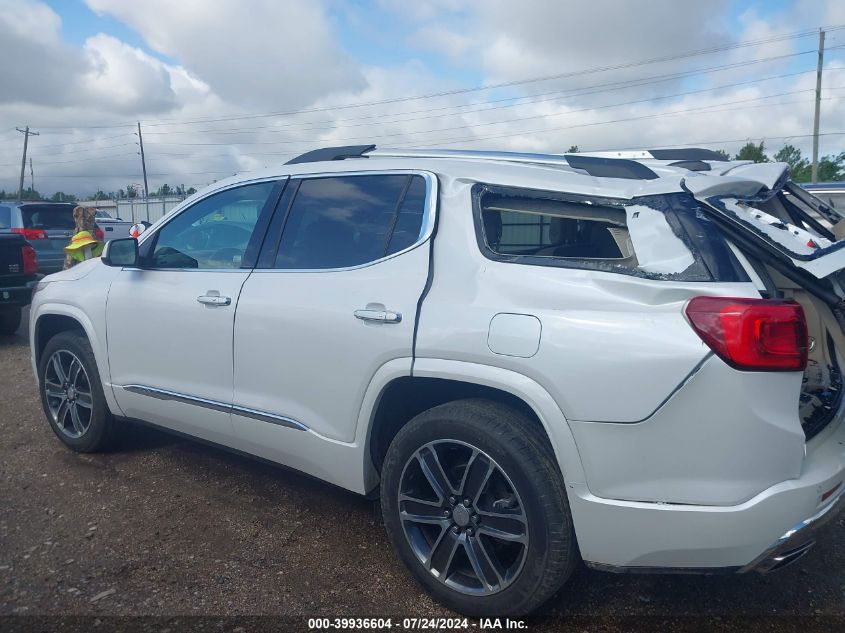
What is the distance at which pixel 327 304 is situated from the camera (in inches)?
122

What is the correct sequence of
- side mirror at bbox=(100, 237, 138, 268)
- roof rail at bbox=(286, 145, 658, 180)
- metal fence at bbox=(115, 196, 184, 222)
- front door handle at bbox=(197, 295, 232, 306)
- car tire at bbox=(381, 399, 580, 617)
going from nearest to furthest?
car tire at bbox=(381, 399, 580, 617) < roof rail at bbox=(286, 145, 658, 180) < front door handle at bbox=(197, 295, 232, 306) < side mirror at bbox=(100, 237, 138, 268) < metal fence at bbox=(115, 196, 184, 222)

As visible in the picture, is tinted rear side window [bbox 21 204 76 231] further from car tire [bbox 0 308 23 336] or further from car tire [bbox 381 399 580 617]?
car tire [bbox 381 399 580 617]

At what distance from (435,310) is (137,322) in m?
2.09

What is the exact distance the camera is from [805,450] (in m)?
2.34

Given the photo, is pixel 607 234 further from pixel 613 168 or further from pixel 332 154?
pixel 332 154

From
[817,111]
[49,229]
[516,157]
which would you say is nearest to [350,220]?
[516,157]

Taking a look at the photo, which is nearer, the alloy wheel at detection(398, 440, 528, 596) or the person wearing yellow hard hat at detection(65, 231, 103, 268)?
the alloy wheel at detection(398, 440, 528, 596)

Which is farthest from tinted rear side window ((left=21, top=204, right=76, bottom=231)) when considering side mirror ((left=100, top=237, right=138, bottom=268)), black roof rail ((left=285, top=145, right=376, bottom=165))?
black roof rail ((left=285, top=145, right=376, bottom=165))

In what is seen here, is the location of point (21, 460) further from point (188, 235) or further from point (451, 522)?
point (451, 522)

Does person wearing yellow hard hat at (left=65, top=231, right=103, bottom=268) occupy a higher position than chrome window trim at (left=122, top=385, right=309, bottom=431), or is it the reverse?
person wearing yellow hard hat at (left=65, top=231, right=103, bottom=268)

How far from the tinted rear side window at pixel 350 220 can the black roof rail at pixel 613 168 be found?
2.33ft

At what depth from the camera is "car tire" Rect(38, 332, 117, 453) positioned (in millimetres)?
4406

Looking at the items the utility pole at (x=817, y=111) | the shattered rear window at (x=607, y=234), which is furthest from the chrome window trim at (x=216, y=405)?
the utility pole at (x=817, y=111)

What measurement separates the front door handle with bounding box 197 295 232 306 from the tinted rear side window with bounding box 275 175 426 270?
317mm
